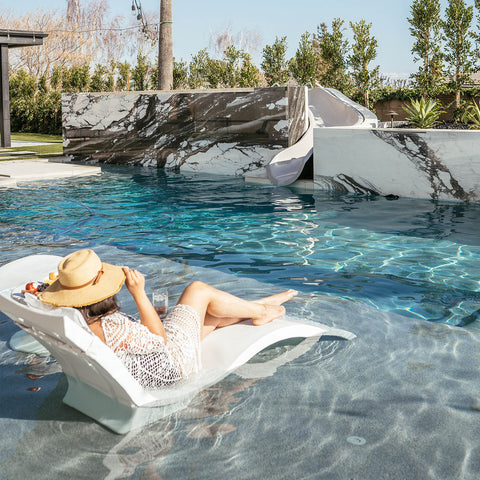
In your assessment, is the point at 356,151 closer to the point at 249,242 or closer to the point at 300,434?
the point at 249,242

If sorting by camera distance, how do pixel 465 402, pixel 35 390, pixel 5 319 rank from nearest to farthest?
pixel 465 402 → pixel 35 390 → pixel 5 319

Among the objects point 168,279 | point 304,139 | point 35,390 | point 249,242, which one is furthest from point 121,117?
point 35,390

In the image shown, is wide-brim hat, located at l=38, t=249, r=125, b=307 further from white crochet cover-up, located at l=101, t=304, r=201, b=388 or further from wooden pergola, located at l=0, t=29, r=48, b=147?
wooden pergola, located at l=0, t=29, r=48, b=147

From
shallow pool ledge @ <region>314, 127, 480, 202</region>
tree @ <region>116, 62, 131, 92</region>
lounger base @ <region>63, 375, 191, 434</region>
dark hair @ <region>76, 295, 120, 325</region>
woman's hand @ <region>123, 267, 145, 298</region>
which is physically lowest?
lounger base @ <region>63, 375, 191, 434</region>

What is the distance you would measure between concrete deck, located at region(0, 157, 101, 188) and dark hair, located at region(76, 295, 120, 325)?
1077cm

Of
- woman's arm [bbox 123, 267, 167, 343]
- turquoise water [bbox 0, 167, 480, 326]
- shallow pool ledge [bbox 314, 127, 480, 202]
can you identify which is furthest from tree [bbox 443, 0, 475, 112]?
woman's arm [bbox 123, 267, 167, 343]

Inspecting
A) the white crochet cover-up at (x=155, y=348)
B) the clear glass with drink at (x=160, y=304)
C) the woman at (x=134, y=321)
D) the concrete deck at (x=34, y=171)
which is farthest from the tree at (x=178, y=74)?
the white crochet cover-up at (x=155, y=348)

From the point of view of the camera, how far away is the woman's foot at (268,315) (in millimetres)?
4238

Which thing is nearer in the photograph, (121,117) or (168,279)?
(168,279)

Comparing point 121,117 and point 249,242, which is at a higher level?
point 121,117

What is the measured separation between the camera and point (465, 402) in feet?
11.8

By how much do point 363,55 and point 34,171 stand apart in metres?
17.2

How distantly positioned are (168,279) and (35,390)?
2.58 meters

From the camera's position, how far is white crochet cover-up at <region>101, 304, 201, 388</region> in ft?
10.9
